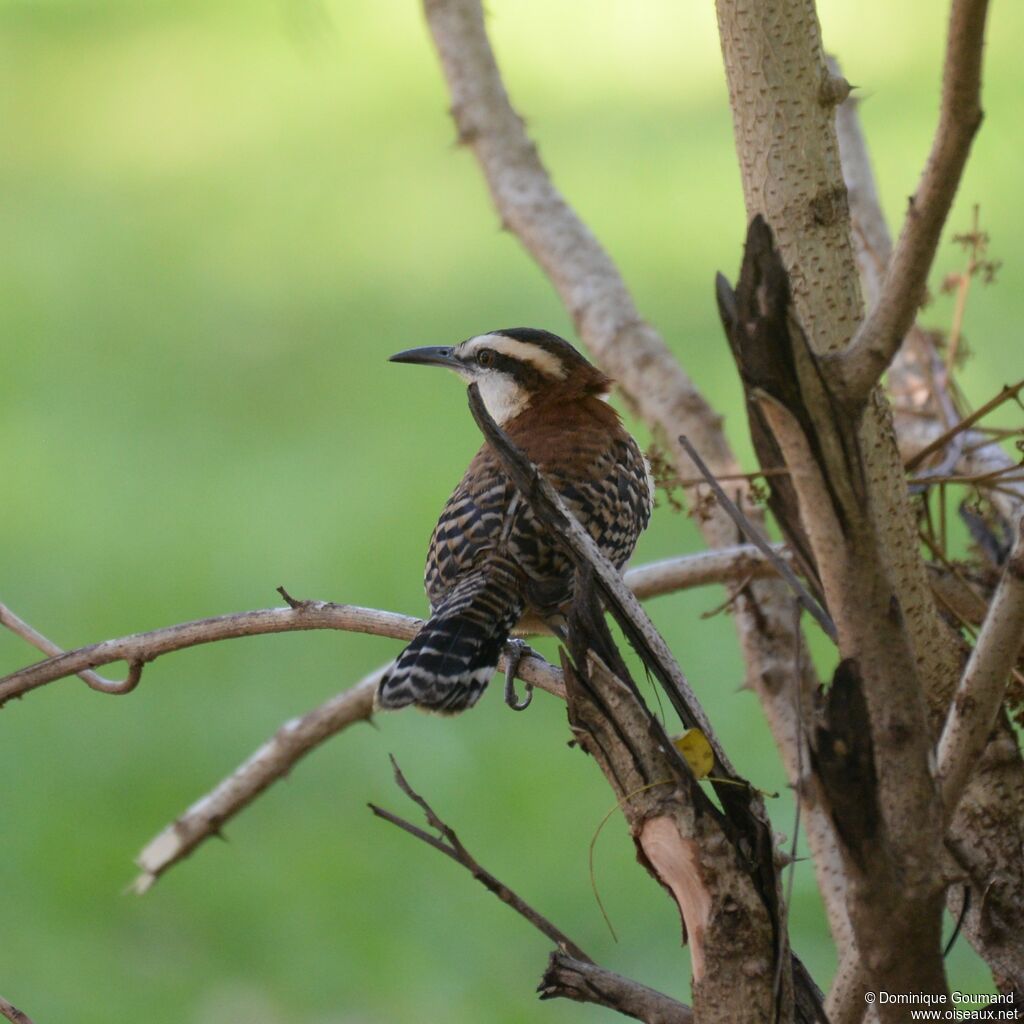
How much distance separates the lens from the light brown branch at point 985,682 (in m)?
1.91

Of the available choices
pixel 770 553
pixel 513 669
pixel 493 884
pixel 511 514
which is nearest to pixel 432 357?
pixel 511 514

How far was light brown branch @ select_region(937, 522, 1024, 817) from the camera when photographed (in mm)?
1909

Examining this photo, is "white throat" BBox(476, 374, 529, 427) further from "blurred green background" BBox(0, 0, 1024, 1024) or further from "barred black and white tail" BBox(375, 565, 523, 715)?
"barred black and white tail" BBox(375, 565, 523, 715)

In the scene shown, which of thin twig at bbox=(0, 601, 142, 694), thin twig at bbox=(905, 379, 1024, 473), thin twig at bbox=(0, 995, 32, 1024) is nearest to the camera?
thin twig at bbox=(0, 995, 32, 1024)

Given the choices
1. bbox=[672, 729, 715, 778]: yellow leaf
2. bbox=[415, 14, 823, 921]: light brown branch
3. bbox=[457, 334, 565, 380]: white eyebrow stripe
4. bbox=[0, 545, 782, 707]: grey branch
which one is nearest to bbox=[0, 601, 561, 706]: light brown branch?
bbox=[0, 545, 782, 707]: grey branch

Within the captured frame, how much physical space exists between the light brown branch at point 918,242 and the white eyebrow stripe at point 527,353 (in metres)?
2.29

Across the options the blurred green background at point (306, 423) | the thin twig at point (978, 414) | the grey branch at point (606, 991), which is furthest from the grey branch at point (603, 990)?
the blurred green background at point (306, 423)

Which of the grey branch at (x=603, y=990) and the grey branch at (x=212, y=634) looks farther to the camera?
the grey branch at (x=212, y=634)

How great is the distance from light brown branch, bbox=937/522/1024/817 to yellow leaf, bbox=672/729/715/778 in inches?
11.6

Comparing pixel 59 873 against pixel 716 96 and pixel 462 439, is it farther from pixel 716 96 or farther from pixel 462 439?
pixel 716 96

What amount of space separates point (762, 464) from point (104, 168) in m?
9.51

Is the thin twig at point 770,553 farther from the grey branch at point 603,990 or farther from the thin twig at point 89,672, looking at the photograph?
the thin twig at point 89,672

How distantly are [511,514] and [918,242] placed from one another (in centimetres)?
163

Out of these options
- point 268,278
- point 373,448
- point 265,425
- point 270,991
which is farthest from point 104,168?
point 270,991
